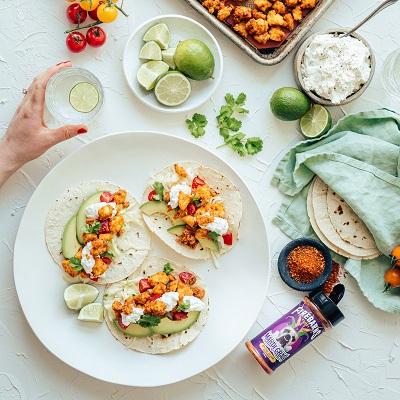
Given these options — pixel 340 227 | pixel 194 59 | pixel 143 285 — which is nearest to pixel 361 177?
pixel 340 227

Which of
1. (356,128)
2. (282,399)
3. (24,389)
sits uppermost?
(356,128)

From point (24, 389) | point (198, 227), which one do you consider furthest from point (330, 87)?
point (24, 389)

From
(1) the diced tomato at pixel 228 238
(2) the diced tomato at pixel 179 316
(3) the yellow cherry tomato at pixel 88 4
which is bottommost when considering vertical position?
(2) the diced tomato at pixel 179 316

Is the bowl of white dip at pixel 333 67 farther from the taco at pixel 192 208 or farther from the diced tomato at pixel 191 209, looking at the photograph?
the diced tomato at pixel 191 209

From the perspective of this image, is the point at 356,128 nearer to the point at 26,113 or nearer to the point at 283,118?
the point at 283,118

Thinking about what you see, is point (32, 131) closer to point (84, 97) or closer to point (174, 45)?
point (84, 97)

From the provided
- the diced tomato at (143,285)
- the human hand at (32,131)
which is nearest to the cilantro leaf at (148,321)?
the diced tomato at (143,285)
